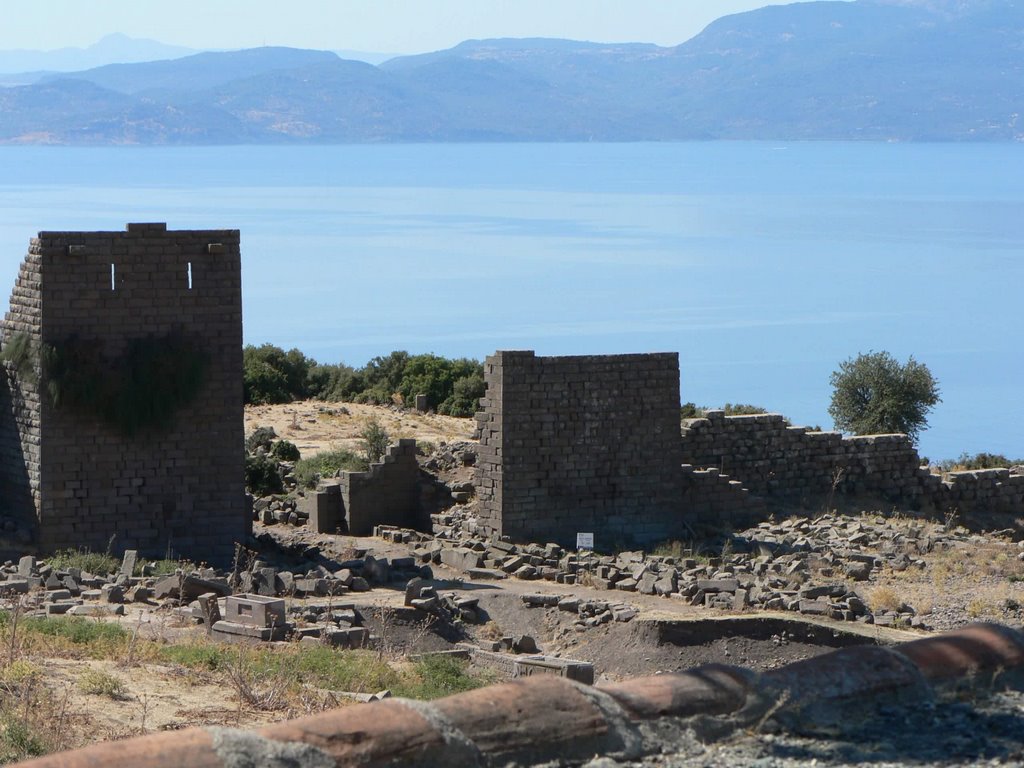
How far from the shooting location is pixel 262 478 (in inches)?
1045

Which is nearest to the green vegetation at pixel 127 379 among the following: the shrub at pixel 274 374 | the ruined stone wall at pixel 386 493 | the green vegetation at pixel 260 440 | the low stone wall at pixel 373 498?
the low stone wall at pixel 373 498

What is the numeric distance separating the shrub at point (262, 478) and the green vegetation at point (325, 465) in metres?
0.41

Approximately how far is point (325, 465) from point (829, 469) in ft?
27.8

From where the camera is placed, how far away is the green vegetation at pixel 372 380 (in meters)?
36.3

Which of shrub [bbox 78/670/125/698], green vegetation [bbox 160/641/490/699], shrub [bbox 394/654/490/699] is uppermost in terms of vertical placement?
shrub [bbox 78/670/125/698]

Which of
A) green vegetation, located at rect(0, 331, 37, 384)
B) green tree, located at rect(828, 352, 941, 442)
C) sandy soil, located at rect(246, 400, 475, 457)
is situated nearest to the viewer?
green vegetation, located at rect(0, 331, 37, 384)

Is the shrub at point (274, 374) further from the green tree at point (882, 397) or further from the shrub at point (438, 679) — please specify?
the shrub at point (438, 679)

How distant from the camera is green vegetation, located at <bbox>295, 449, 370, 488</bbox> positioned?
26.6m

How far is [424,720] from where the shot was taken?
5207 millimetres

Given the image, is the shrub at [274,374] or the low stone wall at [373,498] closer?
the low stone wall at [373,498]

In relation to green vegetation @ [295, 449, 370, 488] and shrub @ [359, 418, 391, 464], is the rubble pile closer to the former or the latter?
green vegetation @ [295, 449, 370, 488]

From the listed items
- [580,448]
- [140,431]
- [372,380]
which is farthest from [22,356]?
[372,380]

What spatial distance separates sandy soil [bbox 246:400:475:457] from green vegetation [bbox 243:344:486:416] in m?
0.84

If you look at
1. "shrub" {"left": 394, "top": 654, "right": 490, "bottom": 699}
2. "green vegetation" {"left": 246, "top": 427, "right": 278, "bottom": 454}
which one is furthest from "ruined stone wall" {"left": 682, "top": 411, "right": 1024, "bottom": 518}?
"shrub" {"left": 394, "top": 654, "right": 490, "bottom": 699}
